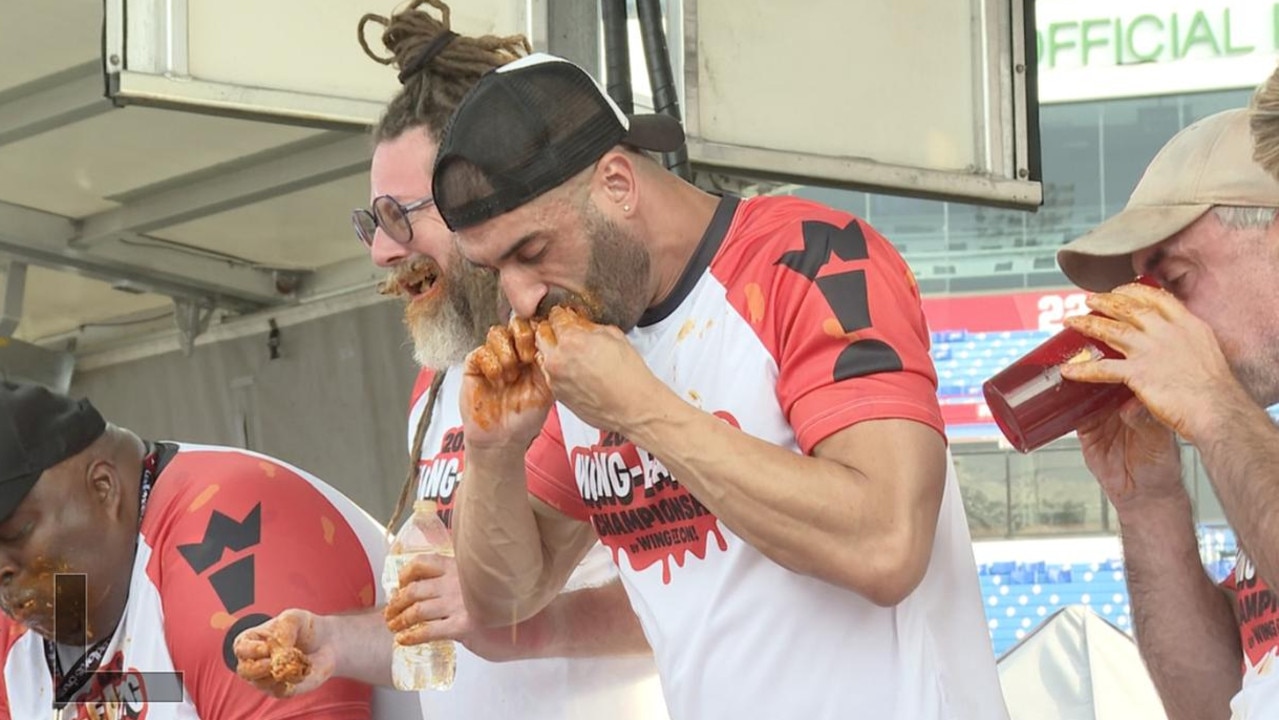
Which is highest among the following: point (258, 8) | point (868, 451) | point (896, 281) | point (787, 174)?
point (258, 8)

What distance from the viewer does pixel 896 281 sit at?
1824 mm

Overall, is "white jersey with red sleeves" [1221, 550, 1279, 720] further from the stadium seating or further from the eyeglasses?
the stadium seating

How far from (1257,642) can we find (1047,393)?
39 centimetres

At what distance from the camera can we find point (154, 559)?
2492 mm

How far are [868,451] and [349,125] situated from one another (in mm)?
1759

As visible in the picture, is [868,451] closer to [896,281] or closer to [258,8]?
[896,281]

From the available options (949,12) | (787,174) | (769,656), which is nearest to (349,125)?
(787,174)

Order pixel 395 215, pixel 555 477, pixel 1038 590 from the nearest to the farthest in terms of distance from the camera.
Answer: pixel 555 477, pixel 395 215, pixel 1038 590

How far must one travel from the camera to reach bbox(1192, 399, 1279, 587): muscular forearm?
164 centimetres

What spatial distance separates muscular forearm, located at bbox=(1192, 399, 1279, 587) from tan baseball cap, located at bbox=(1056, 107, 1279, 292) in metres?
0.25

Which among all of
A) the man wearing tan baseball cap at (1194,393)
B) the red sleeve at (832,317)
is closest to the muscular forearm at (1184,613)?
the man wearing tan baseball cap at (1194,393)

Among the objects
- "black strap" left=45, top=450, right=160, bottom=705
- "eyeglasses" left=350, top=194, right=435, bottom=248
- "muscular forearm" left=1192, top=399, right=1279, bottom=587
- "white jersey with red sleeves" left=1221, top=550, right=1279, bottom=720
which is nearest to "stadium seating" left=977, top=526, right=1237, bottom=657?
"black strap" left=45, top=450, right=160, bottom=705

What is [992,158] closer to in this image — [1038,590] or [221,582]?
[221,582]

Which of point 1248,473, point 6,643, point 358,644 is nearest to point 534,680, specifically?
point 358,644
